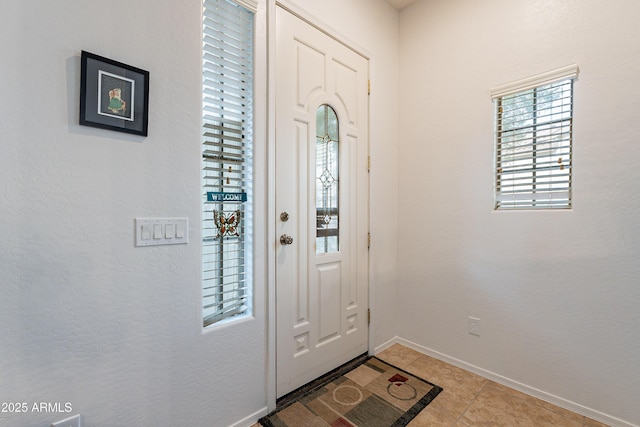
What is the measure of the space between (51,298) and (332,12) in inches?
86.1

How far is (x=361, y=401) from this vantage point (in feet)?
5.76

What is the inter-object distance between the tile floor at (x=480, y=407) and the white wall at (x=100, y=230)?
2.29 feet

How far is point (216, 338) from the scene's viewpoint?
4.76 ft

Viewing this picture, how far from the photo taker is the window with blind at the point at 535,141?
174 cm

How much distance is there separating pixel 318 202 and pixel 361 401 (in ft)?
4.12

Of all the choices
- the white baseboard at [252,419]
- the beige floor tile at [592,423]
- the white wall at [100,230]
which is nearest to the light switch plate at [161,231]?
the white wall at [100,230]

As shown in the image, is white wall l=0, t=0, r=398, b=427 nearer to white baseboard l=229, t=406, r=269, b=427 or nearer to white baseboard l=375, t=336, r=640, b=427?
white baseboard l=229, t=406, r=269, b=427

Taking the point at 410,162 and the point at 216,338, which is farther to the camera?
the point at 410,162

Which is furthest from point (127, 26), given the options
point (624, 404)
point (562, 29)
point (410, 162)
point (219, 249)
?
point (624, 404)

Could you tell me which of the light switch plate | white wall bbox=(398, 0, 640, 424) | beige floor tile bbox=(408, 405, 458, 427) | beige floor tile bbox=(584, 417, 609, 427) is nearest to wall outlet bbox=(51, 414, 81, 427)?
the light switch plate

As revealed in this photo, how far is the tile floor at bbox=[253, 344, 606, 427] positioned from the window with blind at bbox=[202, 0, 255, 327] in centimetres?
78

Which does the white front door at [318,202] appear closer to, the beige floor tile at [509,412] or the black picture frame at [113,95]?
the black picture frame at [113,95]

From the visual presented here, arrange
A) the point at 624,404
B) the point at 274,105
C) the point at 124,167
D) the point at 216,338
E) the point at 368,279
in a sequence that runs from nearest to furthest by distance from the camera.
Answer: the point at 124,167 < the point at 216,338 < the point at 624,404 < the point at 274,105 < the point at 368,279

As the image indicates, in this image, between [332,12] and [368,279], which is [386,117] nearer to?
[332,12]
